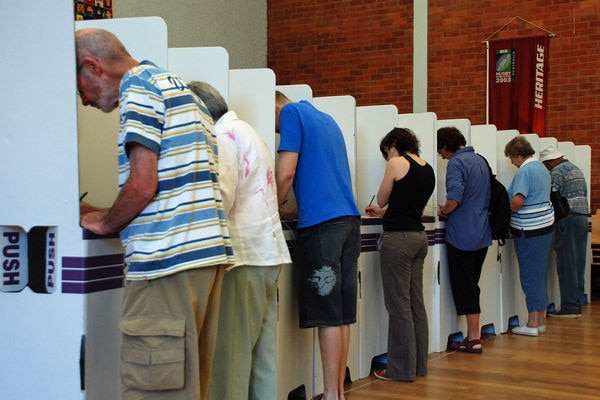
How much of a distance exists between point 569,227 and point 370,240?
291cm

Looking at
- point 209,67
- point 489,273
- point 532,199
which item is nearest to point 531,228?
point 532,199

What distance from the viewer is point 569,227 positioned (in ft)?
20.8

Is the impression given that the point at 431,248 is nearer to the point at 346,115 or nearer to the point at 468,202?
the point at 468,202

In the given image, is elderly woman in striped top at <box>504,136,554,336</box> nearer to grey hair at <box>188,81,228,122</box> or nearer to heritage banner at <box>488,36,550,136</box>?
heritage banner at <box>488,36,550,136</box>

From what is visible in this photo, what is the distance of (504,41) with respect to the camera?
8.31m

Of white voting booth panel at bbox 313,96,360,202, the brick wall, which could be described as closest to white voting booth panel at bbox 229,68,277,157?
white voting booth panel at bbox 313,96,360,202

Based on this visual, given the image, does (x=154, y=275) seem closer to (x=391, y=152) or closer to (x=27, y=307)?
(x=27, y=307)

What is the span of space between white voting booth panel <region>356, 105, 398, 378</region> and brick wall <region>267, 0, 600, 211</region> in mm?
4343

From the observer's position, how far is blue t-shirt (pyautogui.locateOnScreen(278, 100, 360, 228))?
9.96 feet

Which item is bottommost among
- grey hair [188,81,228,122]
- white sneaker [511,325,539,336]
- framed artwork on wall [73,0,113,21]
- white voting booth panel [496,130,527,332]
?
white sneaker [511,325,539,336]

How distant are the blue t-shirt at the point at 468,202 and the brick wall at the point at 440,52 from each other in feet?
12.1

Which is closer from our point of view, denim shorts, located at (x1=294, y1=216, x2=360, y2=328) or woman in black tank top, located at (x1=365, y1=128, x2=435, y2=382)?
denim shorts, located at (x1=294, y1=216, x2=360, y2=328)

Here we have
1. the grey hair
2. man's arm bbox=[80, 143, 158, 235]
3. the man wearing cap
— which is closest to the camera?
man's arm bbox=[80, 143, 158, 235]

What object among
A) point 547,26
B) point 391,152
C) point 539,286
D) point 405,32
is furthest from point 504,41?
point 391,152
